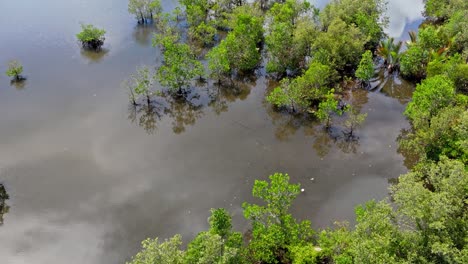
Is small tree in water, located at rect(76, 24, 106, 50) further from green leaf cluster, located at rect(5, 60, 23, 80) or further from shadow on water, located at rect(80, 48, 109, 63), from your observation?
green leaf cluster, located at rect(5, 60, 23, 80)

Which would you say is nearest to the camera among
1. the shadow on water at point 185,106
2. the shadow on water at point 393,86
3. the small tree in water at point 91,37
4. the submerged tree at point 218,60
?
the shadow on water at point 185,106

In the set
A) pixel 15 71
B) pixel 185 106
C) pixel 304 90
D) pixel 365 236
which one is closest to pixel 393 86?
pixel 304 90

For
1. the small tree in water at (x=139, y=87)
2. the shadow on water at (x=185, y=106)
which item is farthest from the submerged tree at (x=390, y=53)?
the small tree in water at (x=139, y=87)

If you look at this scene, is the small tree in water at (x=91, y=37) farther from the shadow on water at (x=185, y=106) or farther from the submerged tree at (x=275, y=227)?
the submerged tree at (x=275, y=227)

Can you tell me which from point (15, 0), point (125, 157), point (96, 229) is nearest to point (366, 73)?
point (125, 157)

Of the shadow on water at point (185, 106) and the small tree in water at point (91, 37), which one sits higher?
the small tree in water at point (91, 37)

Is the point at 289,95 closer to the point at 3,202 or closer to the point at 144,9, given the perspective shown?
the point at 3,202
